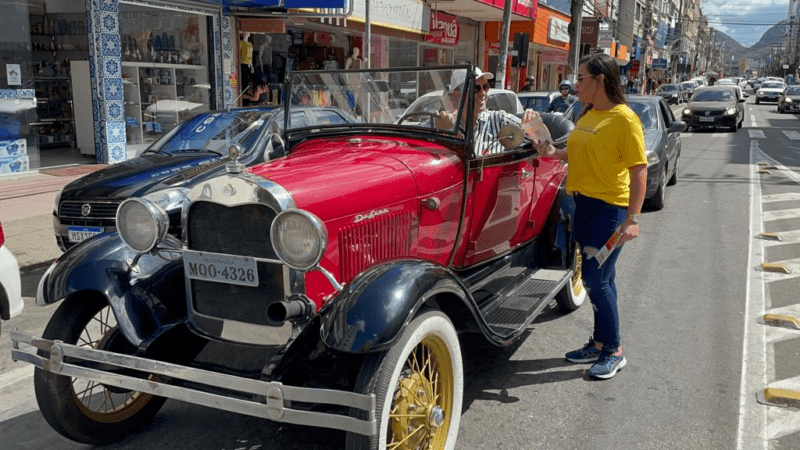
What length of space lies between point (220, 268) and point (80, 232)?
3.79m

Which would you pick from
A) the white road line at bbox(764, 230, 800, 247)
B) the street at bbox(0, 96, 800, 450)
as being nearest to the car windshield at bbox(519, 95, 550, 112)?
the white road line at bbox(764, 230, 800, 247)

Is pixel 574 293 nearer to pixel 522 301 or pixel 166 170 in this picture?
pixel 522 301

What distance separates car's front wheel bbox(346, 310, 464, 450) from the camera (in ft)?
8.76

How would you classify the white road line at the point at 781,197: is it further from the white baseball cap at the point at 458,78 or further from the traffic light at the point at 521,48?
the traffic light at the point at 521,48

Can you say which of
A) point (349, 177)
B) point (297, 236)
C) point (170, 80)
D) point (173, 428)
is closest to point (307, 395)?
point (297, 236)

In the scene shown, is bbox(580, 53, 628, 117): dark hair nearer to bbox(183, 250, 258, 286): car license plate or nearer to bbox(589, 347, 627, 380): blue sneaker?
bbox(589, 347, 627, 380): blue sneaker

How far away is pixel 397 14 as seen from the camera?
1791 centimetres

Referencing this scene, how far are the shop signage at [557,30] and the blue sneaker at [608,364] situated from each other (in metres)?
28.3

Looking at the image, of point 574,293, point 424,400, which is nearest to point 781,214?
point 574,293

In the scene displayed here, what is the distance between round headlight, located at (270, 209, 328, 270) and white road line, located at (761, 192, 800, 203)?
32.2 feet

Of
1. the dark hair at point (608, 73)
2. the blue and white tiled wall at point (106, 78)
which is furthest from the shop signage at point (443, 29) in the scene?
the dark hair at point (608, 73)

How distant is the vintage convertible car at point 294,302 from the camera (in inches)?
107

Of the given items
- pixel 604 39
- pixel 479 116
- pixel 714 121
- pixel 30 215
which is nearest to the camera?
pixel 479 116

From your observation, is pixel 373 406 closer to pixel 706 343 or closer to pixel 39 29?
pixel 706 343
